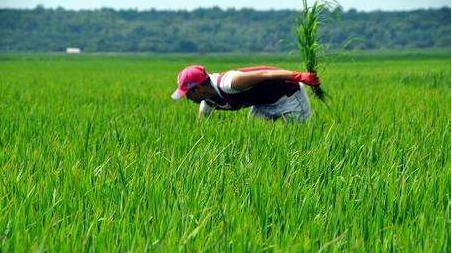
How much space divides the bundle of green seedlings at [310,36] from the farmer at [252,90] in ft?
0.43

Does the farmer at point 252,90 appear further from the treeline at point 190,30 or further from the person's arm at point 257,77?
the treeline at point 190,30

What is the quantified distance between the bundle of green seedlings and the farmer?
132 millimetres

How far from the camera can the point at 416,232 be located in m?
1.78

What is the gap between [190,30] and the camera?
14862cm

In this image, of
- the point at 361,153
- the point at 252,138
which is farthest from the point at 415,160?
the point at 252,138

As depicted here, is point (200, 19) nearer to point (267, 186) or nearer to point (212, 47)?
point (212, 47)

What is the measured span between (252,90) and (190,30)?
14567cm

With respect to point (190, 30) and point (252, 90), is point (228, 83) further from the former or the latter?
point (190, 30)

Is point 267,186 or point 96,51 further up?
point 267,186

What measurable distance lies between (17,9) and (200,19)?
40.4 metres

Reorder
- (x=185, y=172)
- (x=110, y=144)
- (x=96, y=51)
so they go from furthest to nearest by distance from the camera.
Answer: (x=96, y=51) < (x=110, y=144) < (x=185, y=172)

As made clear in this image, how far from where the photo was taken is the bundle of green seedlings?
4.23 metres

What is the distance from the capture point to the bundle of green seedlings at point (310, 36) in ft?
13.9

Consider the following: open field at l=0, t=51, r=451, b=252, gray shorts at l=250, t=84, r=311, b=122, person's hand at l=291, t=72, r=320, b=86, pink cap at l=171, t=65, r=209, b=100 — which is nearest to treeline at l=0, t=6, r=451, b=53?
gray shorts at l=250, t=84, r=311, b=122
